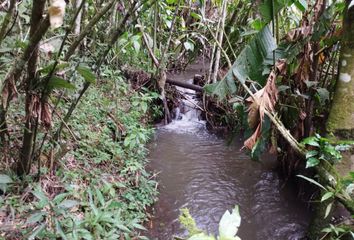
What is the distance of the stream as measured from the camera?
332 cm

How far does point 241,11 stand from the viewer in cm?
675

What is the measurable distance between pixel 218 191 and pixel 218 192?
0.08 feet

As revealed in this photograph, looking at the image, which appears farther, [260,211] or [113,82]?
[113,82]

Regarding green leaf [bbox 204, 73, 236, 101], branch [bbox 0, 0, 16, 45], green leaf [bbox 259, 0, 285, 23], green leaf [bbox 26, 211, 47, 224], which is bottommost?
green leaf [bbox 26, 211, 47, 224]

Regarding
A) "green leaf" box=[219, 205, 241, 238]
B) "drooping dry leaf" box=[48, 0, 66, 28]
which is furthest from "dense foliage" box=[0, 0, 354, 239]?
"green leaf" box=[219, 205, 241, 238]

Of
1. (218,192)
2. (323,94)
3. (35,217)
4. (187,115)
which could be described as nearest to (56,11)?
(35,217)

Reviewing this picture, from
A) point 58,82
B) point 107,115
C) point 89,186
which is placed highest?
point 58,82

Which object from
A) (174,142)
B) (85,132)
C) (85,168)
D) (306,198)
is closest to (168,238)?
(85,168)

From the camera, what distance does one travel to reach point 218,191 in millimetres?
3969

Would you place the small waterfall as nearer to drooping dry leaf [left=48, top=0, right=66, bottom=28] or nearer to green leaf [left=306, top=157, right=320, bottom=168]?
green leaf [left=306, top=157, right=320, bottom=168]

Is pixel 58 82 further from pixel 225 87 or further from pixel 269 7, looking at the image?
pixel 269 7

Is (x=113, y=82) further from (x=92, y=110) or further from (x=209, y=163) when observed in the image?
(x=209, y=163)

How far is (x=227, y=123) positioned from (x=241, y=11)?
2315 millimetres

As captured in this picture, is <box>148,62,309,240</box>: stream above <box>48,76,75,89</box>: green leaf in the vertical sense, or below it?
below
